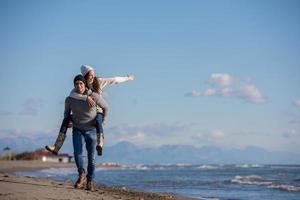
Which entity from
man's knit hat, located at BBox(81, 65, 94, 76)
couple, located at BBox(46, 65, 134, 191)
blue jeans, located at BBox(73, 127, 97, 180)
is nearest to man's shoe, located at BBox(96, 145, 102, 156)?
couple, located at BBox(46, 65, 134, 191)

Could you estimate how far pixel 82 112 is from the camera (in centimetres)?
812

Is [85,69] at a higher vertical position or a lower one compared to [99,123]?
higher

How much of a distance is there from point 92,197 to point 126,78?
2205 millimetres

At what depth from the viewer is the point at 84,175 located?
8.52 metres

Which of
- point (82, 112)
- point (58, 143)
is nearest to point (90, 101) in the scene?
point (82, 112)

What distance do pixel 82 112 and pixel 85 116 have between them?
0.25ft

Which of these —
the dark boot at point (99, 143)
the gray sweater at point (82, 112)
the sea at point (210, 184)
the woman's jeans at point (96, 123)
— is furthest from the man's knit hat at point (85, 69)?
the sea at point (210, 184)

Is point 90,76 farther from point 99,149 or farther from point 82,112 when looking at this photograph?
point 99,149

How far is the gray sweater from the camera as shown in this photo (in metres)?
8.09

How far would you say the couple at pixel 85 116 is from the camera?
805 cm

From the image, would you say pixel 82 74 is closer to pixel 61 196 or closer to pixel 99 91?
pixel 99 91

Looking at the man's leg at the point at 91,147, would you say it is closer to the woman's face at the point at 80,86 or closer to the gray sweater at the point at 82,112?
the gray sweater at the point at 82,112

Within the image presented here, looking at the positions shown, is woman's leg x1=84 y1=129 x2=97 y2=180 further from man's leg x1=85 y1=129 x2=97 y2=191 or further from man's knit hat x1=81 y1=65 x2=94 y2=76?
man's knit hat x1=81 y1=65 x2=94 y2=76

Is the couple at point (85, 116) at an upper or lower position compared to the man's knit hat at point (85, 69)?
lower
